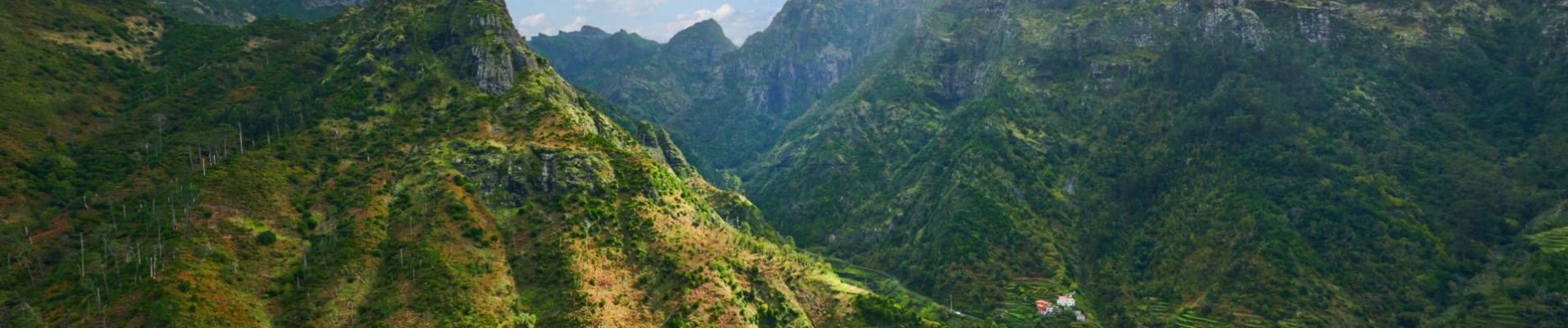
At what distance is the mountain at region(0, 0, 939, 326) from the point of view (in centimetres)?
13600

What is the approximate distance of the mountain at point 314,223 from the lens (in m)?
136

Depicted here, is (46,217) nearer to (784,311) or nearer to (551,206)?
(551,206)

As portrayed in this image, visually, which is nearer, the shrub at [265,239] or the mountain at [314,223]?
the mountain at [314,223]

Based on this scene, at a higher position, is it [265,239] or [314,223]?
[265,239]

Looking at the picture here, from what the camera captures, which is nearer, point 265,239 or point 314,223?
point 265,239

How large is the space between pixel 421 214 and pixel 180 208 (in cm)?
3813

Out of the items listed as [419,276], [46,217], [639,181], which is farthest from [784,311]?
[46,217]

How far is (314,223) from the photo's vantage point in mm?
158750

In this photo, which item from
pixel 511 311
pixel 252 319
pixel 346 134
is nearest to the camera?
pixel 252 319

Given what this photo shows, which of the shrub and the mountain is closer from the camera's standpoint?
the mountain

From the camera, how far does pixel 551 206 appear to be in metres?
181

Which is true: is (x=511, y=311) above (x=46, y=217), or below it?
below

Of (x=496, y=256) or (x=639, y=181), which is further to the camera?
(x=639, y=181)

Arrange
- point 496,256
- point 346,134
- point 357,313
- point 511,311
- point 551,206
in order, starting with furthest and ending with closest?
point 346,134
point 551,206
point 496,256
point 511,311
point 357,313
